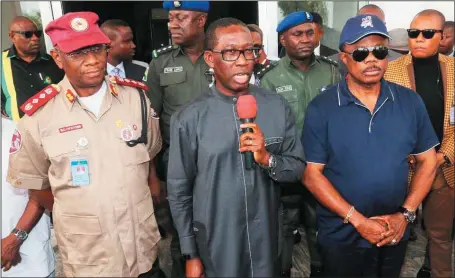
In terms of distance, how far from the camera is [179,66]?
3.52m

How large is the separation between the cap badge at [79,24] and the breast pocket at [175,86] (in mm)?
1174

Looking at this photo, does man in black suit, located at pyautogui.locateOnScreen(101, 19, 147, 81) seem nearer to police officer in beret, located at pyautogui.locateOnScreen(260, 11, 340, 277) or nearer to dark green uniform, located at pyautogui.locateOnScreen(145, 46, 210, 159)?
dark green uniform, located at pyautogui.locateOnScreen(145, 46, 210, 159)

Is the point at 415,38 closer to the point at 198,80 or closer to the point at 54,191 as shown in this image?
the point at 198,80

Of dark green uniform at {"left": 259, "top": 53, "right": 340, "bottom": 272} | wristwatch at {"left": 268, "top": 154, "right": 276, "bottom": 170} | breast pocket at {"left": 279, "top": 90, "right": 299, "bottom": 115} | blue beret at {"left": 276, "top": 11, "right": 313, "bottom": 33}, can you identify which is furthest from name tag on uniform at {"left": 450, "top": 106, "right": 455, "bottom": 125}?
wristwatch at {"left": 268, "top": 154, "right": 276, "bottom": 170}

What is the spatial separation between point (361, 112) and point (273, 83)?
1.18 m

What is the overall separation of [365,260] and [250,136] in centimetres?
136

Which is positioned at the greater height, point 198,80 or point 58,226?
point 198,80

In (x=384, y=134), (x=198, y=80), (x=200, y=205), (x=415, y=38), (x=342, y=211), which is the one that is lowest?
(x=342, y=211)

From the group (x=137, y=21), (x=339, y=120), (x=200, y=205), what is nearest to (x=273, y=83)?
(x=339, y=120)

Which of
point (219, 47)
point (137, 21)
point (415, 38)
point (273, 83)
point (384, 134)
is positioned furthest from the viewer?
point (137, 21)

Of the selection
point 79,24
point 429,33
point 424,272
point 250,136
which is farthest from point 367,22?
point 424,272

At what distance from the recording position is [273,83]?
140 inches

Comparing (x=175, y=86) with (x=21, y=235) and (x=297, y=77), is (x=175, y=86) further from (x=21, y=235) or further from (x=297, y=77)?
(x=21, y=235)


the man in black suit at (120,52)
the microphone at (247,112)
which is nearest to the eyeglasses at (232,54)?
the microphone at (247,112)
